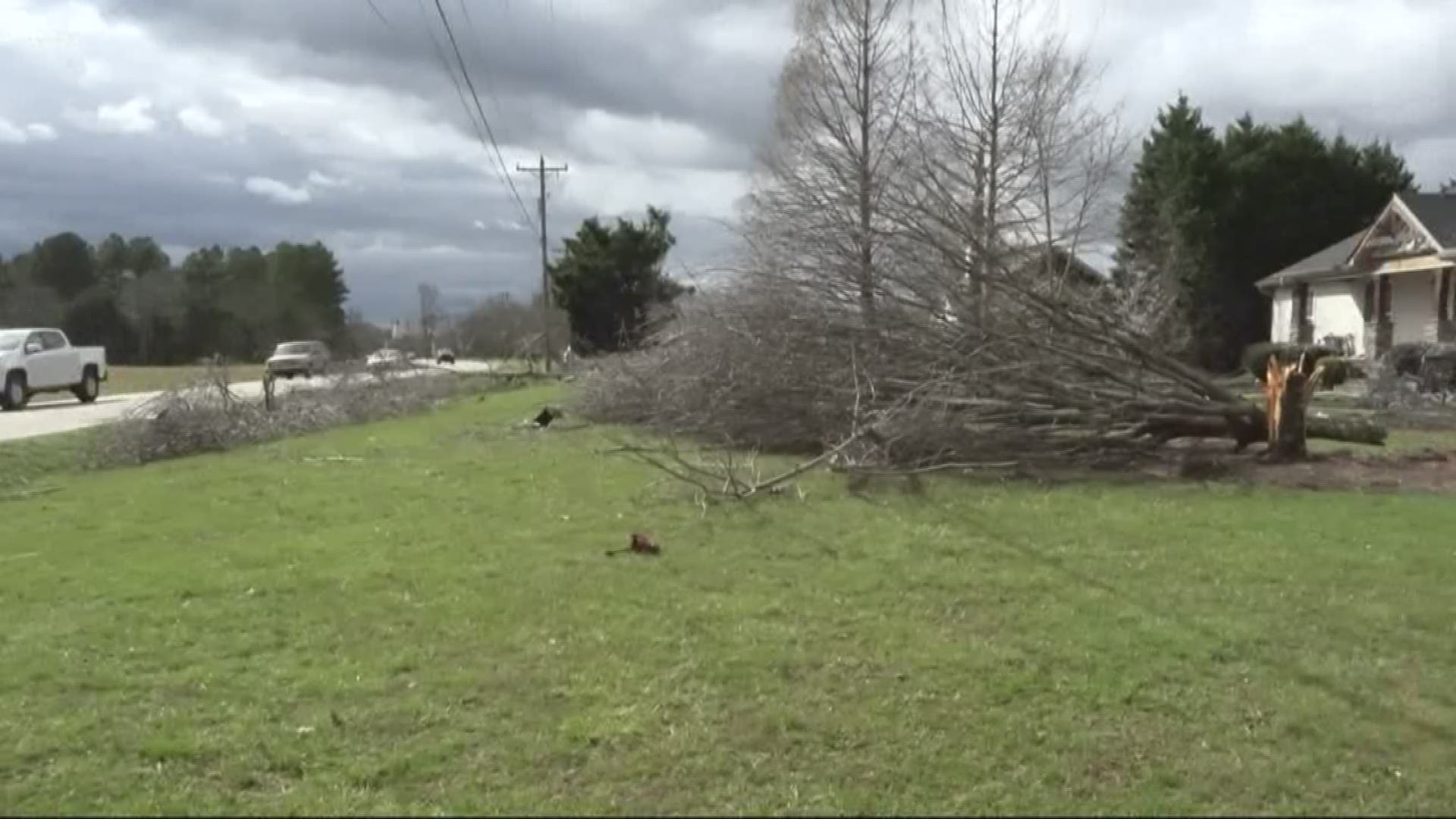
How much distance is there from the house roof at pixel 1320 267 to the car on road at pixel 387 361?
2520 cm

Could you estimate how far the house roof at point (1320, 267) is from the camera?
3603 centimetres

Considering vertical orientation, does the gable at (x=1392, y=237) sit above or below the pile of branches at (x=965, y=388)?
above

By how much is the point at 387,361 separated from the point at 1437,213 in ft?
87.7

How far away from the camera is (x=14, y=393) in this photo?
27.2 meters

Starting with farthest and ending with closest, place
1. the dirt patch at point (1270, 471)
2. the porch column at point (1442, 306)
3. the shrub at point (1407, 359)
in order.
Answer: the porch column at point (1442, 306) < the shrub at point (1407, 359) < the dirt patch at point (1270, 471)

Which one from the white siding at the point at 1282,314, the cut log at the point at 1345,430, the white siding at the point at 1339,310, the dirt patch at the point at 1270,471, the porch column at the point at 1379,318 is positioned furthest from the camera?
the white siding at the point at 1282,314

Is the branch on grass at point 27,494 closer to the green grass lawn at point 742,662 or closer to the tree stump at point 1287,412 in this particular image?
the green grass lawn at point 742,662

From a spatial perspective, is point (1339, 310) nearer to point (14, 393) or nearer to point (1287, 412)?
point (1287, 412)

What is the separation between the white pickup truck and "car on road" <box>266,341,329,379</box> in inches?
380

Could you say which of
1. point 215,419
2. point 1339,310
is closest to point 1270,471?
point 215,419

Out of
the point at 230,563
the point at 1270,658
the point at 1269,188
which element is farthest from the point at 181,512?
the point at 1269,188

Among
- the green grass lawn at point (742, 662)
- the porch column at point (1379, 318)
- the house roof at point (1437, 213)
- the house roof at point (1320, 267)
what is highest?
the house roof at point (1437, 213)

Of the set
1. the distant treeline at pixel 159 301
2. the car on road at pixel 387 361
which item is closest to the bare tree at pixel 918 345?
the car on road at pixel 387 361

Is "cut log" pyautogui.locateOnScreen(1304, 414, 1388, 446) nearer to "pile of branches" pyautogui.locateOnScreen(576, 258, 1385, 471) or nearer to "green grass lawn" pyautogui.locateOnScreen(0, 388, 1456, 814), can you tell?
"pile of branches" pyautogui.locateOnScreen(576, 258, 1385, 471)
